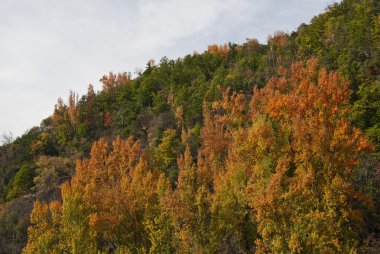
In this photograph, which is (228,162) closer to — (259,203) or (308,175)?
(308,175)

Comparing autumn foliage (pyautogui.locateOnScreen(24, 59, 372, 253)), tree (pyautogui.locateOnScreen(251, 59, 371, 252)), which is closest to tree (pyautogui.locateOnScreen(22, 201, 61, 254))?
autumn foliage (pyautogui.locateOnScreen(24, 59, 372, 253))

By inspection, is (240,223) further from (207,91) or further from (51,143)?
(51,143)

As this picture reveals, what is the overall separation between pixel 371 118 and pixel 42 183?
39.9 metres

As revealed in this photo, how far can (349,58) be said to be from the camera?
121ft

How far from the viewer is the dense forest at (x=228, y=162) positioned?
63.5 ft

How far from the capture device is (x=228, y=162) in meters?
31.6

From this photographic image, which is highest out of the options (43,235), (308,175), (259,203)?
(308,175)

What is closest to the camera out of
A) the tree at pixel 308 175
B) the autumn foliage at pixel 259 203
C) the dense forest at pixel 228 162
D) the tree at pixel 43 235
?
the tree at pixel 308 175

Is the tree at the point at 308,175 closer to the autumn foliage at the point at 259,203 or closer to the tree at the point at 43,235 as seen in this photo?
the autumn foliage at the point at 259,203

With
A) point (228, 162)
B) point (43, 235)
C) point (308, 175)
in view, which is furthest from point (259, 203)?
point (43, 235)

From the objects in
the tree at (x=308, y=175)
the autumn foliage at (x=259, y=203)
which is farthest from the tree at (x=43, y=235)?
the tree at (x=308, y=175)

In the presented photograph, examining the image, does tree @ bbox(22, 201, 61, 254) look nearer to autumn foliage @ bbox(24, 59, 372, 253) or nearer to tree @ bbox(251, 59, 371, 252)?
autumn foliage @ bbox(24, 59, 372, 253)

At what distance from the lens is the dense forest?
1936 centimetres

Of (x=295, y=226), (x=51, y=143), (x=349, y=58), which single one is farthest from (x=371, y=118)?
(x=51, y=143)
